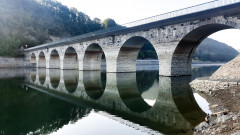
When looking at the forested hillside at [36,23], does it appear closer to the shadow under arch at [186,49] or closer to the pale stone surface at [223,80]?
the shadow under arch at [186,49]

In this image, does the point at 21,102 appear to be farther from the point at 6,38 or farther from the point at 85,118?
the point at 6,38

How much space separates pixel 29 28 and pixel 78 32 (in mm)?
26658

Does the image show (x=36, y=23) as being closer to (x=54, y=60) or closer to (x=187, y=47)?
(x=54, y=60)

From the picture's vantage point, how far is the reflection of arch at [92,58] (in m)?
35.3

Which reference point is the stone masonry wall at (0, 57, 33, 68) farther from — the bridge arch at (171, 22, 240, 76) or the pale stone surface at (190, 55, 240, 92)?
the pale stone surface at (190, 55, 240, 92)

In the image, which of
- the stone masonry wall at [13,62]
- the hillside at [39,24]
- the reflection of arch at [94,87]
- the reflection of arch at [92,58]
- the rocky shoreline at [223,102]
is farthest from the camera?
the hillside at [39,24]

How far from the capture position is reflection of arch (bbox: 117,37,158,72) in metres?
27.1

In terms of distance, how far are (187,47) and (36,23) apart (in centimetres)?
7651

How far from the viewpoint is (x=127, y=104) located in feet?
35.9

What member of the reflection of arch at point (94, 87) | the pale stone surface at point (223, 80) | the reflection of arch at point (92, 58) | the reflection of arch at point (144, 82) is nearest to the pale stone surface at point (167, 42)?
the pale stone surface at point (223, 80)

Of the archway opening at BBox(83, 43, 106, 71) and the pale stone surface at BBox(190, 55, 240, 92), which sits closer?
the pale stone surface at BBox(190, 55, 240, 92)

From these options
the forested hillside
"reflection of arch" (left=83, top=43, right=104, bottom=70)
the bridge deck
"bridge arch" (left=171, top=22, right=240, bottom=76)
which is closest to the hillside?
the forested hillside

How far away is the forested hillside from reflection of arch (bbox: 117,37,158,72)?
3971 cm

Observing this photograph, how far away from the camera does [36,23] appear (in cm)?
8319
